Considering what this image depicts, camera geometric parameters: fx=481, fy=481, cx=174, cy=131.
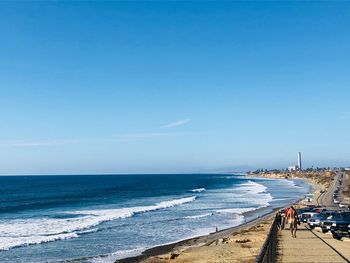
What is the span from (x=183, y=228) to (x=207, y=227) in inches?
90.2

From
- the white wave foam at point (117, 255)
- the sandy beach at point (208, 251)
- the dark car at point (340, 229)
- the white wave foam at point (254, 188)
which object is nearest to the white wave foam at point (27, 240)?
the white wave foam at point (117, 255)

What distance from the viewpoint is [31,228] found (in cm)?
4353

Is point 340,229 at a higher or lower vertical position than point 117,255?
higher

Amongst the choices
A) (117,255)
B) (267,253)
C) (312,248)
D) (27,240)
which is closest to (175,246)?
(117,255)

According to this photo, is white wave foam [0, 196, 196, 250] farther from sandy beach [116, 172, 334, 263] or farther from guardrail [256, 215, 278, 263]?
guardrail [256, 215, 278, 263]

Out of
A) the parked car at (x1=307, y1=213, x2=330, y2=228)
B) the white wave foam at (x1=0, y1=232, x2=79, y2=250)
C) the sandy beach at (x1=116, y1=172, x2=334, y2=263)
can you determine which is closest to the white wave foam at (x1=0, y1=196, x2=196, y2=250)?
the white wave foam at (x1=0, y1=232, x2=79, y2=250)

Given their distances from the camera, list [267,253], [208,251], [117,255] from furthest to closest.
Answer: [117,255] → [208,251] → [267,253]

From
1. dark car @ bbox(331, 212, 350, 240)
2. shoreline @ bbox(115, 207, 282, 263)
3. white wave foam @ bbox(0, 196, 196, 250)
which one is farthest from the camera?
white wave foam @ bbox(0, 196, 196, 250)

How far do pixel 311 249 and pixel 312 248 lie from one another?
0.37 m

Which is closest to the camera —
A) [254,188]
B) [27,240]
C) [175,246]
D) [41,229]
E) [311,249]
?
[311,249]

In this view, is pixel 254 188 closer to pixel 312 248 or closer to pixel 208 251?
pixel 208 251

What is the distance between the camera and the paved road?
1853 cm

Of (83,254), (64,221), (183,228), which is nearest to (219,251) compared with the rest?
(83,254)

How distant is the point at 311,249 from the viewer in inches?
840
